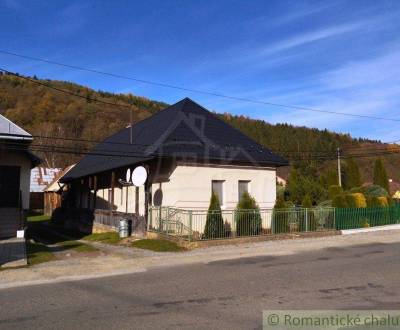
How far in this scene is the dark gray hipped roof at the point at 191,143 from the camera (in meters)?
21.0

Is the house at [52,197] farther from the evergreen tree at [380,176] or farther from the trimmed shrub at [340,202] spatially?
the evergreen tree at [380,176]

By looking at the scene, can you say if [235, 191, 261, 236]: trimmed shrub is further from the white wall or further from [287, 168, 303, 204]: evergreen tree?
[287, 168, 303, 204]: evergreen tree

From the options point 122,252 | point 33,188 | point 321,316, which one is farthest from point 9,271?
point 33,188

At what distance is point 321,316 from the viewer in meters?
6.64

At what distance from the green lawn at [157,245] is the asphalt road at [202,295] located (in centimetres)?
390

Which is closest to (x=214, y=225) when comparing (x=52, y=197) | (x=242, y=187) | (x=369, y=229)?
(x=242, y=187)

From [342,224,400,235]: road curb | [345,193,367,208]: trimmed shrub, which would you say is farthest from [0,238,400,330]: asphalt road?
[345,193,367,208]: trimmed shrub

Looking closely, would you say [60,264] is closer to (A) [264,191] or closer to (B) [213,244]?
(B) [213,244]

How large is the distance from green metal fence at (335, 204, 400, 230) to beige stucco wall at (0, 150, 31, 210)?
48.3 feet

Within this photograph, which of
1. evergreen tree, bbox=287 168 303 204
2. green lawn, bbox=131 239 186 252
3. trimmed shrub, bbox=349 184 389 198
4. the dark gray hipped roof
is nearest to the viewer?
green lawn, bbox=131 239 186 252

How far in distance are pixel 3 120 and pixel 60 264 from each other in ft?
28.3

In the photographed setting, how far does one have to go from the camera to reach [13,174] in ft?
74.4

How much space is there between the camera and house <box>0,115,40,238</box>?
18.9 meters

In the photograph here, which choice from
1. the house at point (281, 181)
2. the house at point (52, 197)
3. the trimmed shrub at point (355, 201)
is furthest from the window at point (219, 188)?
the house at point (52, 197)
